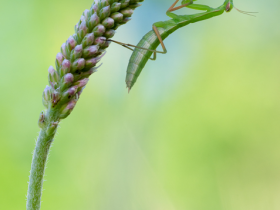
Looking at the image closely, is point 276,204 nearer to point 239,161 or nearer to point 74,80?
point 239,161

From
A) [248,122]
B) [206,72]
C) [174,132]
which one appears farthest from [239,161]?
A: [206,72]

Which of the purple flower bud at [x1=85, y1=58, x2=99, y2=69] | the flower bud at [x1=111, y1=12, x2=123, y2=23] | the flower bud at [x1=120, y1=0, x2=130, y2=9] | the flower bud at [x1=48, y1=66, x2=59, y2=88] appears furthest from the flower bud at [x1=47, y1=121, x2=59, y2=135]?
the flower bud at [x1=120, y1=0, x2=130, y2=9]

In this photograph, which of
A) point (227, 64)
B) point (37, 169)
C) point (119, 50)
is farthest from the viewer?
point (227, 64)

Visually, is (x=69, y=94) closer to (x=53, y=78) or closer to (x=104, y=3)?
(x=53, y=78)

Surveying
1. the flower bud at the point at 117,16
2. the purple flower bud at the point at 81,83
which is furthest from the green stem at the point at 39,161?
the flower bud at the point at 117,16

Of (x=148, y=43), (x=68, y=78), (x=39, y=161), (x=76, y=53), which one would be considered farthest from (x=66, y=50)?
(x=148, y=43)

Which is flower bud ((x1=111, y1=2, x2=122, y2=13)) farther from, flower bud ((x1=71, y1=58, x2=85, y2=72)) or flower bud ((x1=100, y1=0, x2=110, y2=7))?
flower bud ((x1=71, y1=58, x2=85, y2=72))
